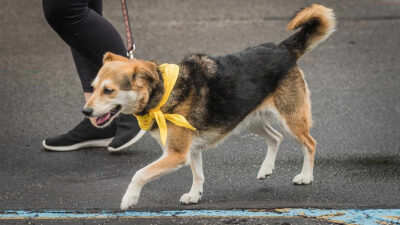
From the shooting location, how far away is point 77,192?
16.2 ft

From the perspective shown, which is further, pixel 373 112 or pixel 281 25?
pixel 281 25

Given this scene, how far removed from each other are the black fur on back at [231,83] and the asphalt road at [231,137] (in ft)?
1.91

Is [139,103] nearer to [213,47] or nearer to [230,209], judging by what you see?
[230,209]

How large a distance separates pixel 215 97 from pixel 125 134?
1296 mm

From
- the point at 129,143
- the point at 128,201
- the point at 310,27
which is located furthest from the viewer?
the point at 129,143

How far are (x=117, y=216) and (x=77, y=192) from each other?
0.59 meters

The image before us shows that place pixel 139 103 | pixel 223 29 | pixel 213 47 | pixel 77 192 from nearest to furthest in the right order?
pixel 139 103
pixel 77 192
pixel 213 47
pixel 223 29

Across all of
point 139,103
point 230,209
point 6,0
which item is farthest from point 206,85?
point 6,0

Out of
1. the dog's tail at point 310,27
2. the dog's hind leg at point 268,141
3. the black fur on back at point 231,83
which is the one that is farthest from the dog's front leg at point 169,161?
the dog's tail at point 310,27

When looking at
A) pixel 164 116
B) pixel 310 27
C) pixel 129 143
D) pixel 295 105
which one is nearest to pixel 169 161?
pixel 164 116

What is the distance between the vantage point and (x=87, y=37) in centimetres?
555

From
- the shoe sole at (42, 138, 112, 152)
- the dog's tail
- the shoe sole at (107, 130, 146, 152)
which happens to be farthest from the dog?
the shoe sole at (42, 138, 112, 152)

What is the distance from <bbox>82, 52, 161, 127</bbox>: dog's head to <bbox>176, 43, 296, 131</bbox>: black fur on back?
11.1 inches

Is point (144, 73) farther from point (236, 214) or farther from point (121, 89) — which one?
point (236, 214)
